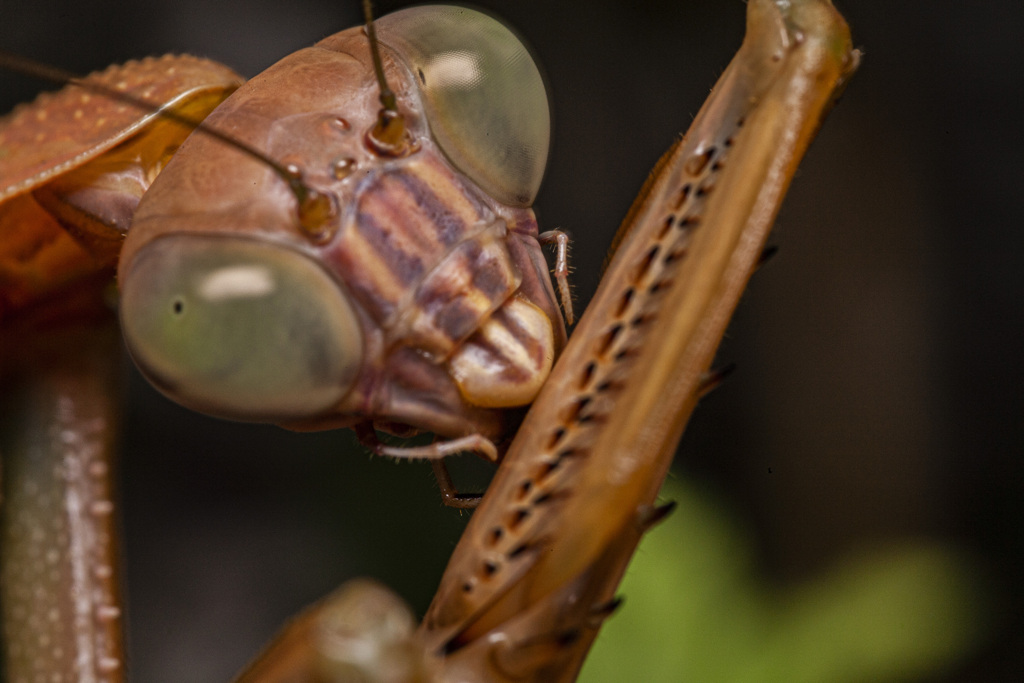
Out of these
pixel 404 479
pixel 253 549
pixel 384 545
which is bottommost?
pixel 253 549

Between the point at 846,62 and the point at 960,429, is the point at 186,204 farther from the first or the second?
the point at 960,429

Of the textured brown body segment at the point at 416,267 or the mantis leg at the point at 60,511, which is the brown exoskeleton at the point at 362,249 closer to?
the textured brown body segment at the point at 416,267

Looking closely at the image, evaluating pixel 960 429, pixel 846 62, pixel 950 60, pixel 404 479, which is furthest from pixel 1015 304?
pixel 846 62

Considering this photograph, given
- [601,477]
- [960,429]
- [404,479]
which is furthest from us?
[960,429]

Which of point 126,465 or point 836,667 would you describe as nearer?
point 836,667

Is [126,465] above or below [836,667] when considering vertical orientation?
below
